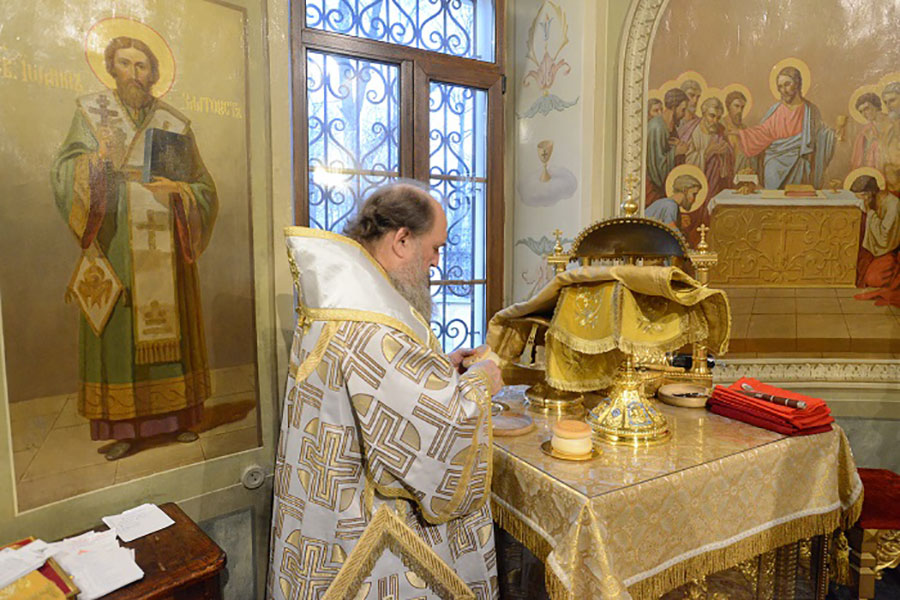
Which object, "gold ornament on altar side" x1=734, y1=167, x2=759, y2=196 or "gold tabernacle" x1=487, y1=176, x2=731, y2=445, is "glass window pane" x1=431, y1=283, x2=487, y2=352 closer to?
"gold tabernacle" x1=487, y1=176, x2=731, y2=445

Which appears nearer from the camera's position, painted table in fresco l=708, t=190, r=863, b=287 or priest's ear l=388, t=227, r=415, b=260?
priest's ear l=388, t=227, r=415, b=260

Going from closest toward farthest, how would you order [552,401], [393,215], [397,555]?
[397,555] → [393,215] → [552,401]

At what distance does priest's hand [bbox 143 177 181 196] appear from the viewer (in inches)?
87.1

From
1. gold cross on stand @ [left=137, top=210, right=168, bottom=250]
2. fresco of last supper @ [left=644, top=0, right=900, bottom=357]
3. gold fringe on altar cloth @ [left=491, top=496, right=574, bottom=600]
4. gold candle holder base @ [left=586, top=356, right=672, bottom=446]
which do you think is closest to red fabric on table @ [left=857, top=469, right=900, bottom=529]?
fresco of last supper @ [left=644, top=0, right=900, bottom=357]

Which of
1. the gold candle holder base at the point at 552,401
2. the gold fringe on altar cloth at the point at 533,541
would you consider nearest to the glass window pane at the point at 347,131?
the gold candle holder base at the point at 552,401

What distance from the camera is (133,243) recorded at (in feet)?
7.08

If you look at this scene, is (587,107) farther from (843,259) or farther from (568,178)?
(843,259)

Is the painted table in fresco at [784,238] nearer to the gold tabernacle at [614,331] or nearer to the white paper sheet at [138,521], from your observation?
the gold tabernacle at [614,331]

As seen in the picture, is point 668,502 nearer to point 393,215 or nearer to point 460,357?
point 460,357

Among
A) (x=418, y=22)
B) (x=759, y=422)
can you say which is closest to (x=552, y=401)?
(x=759, y=422)

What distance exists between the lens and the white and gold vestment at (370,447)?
148 centimetres

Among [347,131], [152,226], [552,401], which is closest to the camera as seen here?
[152,226]

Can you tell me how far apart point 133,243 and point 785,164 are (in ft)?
12.2

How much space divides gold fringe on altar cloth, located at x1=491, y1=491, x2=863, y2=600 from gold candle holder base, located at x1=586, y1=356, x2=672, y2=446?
1.31 feet
